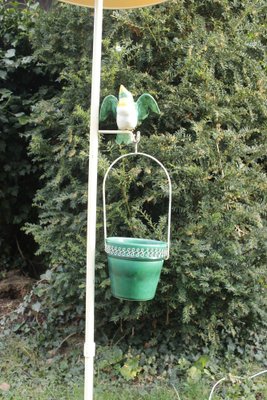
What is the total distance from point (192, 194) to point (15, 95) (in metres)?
1.99

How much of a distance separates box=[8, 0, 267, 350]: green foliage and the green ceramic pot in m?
0.82

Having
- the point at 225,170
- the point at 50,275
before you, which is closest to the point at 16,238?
the point at 50,275

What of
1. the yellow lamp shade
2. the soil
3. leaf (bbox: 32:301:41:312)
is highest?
the yellow lamp shade

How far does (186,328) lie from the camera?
2865 mm

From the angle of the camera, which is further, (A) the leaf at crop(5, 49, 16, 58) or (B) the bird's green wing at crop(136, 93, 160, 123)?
(A) the leaf at crop(5, 49, 16, 58)

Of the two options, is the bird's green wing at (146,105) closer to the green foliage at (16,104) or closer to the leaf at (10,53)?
the green foliage at (16,104)

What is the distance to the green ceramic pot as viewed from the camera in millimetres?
1785

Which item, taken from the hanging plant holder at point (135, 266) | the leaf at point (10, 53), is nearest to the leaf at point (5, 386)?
the hanging plant holder at point (135, 266)

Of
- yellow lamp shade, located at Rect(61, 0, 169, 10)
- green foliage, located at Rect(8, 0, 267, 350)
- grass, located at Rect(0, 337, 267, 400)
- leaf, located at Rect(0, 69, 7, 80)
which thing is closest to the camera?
yellow lamp shade, located at Rect(61, 0, 169, 10)

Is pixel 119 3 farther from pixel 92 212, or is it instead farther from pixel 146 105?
pixel 92 212

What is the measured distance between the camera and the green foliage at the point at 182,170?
2.76 metres

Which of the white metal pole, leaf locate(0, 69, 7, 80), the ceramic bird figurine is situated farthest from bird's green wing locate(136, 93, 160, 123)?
leaf locate(0, 69, 7, 80)

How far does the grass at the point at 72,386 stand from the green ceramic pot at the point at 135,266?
3.46 feet

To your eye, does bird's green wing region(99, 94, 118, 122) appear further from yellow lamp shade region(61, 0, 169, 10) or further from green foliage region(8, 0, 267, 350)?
green foliage region(8, 0, 267, 350)
